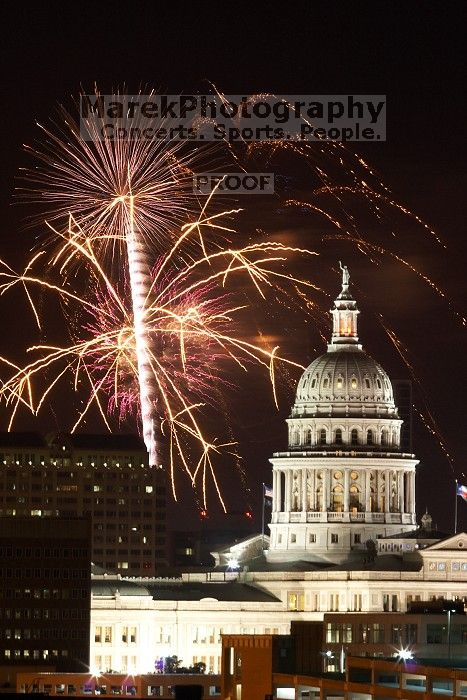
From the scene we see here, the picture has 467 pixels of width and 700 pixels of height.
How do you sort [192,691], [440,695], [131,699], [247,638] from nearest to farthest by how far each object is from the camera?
[192,691] → [131,699] → [440,695] → [247,638]

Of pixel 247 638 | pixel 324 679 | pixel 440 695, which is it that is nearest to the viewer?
pixel 440 695

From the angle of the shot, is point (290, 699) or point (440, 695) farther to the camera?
point (290, 699)

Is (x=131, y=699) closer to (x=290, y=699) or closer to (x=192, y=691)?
(x=192, y=691)

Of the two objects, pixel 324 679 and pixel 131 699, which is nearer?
pixel 131 699

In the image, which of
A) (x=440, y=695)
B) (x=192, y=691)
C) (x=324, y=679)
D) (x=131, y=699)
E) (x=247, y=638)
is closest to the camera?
(x=192, y=691)

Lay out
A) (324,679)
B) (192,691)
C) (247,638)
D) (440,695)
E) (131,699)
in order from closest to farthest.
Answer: (192,691) → (131,699) → (440,695) → (324,679) → (247,638)

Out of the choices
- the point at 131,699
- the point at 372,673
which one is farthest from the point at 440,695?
the point at 131,699

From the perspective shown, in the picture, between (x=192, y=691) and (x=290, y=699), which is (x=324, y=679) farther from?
(x=192, y=691)

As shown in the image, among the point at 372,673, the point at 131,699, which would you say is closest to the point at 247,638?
the point at 372,673
